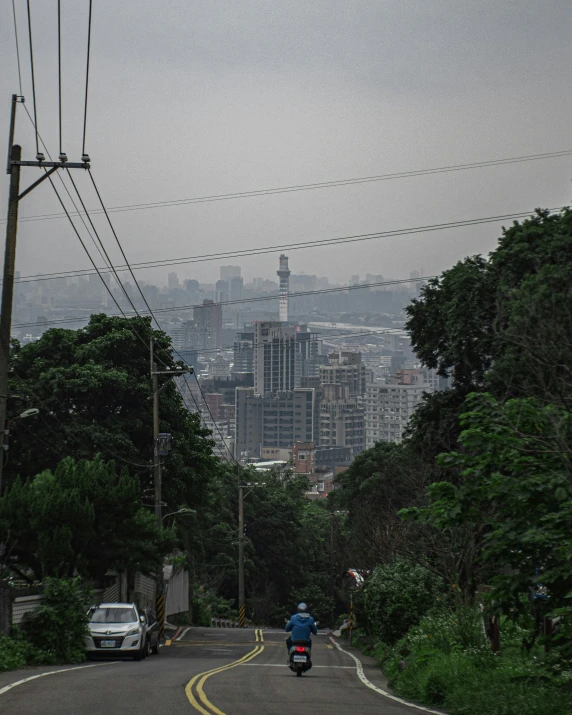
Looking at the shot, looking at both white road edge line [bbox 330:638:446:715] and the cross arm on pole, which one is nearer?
white road edge line [bbox 330:638:446:715]

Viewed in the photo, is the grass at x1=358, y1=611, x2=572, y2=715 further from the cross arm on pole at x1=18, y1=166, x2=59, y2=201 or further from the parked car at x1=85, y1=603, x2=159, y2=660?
the cross arm on pole at x1=18, y1=166, x2=59, y2=201

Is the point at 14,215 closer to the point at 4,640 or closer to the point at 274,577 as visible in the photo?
the point at 4,640

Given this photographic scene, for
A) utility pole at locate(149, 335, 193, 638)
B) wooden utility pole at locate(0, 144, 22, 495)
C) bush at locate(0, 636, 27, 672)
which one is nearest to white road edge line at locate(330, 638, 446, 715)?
bush at locate(0, 636, 27, 672)

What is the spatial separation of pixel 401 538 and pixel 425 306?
999 centimetres

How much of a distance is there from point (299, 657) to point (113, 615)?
687 centimetres

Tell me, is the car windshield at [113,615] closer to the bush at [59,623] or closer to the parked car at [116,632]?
the parked car at [116,632]

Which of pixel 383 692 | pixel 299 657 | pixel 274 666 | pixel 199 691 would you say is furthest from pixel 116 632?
pixel 199 691

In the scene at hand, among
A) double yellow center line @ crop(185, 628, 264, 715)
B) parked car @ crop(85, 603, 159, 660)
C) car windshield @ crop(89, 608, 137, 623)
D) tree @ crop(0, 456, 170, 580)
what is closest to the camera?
double yellow center line @ crop(185, 628, 264, 715)

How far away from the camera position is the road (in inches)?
439

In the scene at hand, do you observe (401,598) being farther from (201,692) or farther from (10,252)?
(10,252)

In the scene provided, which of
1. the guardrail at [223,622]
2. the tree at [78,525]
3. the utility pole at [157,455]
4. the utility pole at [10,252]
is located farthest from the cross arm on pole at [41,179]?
the guardrail at [223,622]

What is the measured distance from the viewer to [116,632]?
21.5 m

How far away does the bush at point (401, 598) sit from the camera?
842 inches

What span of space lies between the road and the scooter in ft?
0.57
